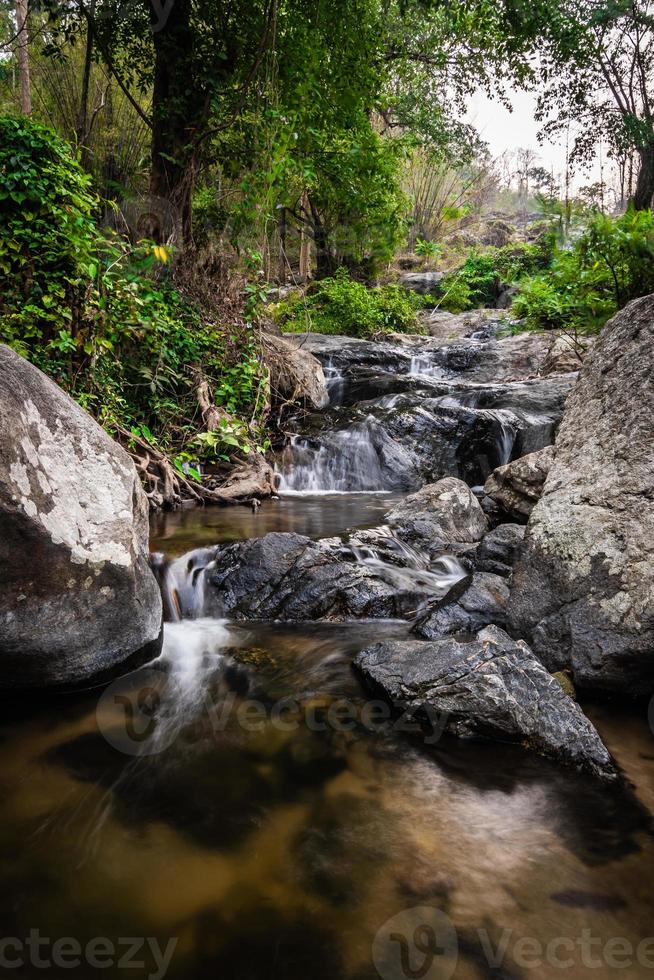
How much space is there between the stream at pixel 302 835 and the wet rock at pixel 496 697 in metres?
0.08

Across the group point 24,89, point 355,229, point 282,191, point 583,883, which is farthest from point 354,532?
point 24,89

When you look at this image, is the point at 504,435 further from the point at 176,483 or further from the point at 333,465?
the point at 176,483

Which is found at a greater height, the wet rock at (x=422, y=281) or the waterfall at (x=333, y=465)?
the wet rock at (x=422, y=281)

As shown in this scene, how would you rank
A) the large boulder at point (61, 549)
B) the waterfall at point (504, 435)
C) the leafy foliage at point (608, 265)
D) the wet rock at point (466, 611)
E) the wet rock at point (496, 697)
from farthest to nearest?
the waterfall at point (504, 435), the leafy foliage at point (608, 265), the wet rock at point (466, 611), the large boulder at point (61, 549), the wet rock at point (496, 697)

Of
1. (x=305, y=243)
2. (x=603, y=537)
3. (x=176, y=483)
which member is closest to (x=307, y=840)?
(x=603, y=537)

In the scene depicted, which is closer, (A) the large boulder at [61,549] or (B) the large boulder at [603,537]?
(A) the large boulder at [61,549]

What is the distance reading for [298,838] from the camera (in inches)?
71.0

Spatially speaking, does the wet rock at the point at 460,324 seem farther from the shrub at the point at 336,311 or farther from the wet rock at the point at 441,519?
the wet rock at the point at 441,519

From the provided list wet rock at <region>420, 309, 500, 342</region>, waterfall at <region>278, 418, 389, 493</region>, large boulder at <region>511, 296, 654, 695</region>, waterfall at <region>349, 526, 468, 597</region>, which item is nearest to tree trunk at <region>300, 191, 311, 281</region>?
wet rock at <region>420, 309, 500, 342</region>

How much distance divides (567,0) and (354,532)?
33.4 ft

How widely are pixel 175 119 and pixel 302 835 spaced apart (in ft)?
27.0

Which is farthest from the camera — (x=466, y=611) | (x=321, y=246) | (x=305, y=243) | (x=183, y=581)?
(x=305, y=243)

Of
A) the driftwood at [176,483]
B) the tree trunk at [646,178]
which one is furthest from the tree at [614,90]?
the driftwood at [176,483]

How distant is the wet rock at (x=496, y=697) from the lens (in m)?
2.18
